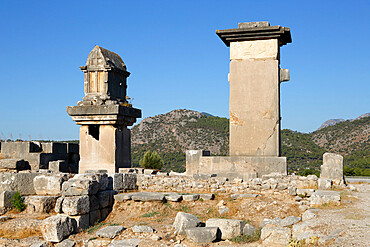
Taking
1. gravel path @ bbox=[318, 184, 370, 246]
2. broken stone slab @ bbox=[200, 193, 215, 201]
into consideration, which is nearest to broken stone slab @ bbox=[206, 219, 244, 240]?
gravel path @ bbox=[318, 184, 370, 246]

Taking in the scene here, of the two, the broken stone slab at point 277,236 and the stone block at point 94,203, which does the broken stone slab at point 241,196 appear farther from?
the stone block at point 94,203

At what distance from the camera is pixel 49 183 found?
836 cm

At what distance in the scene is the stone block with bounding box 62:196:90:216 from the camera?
7.54m

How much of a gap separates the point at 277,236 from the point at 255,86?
431 centimetres

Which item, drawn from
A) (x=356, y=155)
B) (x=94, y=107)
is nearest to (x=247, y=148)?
(x=94, y=107)

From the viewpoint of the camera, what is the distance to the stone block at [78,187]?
7918mm

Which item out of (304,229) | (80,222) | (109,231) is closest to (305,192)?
(304,229)

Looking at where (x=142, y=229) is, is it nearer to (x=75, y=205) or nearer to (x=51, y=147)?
(x=75, y=205)

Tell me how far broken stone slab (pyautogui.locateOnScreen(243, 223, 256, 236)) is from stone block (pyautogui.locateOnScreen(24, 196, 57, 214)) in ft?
12.9

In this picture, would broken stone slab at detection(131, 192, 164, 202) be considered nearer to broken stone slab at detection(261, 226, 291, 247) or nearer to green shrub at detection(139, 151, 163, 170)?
broken stone slab at detection(261, 226, 291, 247)

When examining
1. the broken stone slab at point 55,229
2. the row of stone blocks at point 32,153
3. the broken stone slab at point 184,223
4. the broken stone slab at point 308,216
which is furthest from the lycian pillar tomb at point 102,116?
the broken stone slab at point 308,216

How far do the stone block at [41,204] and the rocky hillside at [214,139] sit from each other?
74.5ft

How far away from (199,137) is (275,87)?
1274 inches

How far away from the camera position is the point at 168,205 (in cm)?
847
